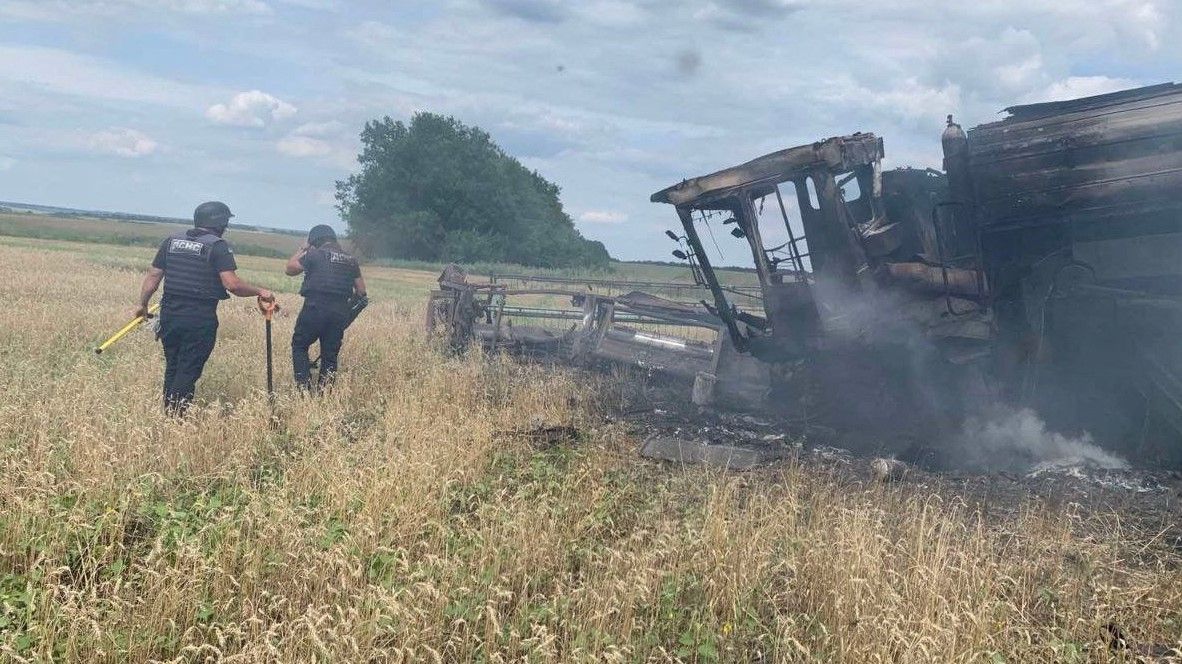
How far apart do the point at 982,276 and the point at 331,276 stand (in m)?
5.88

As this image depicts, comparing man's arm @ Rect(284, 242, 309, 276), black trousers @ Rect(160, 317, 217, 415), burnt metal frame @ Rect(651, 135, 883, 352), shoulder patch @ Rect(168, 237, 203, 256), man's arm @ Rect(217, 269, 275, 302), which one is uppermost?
burnt metal frame @ Rect(651, 135, 883, 352)

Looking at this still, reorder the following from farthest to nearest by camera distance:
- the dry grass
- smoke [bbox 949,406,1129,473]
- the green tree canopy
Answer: the green tree canopy → smoke [bbox 949,406,1129,473] → the dry grass

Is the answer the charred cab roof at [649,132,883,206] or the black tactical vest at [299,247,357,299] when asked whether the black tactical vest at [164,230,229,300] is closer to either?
the black tactical vest at [299,247,357,299]

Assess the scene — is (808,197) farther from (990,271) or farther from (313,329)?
(313,329)

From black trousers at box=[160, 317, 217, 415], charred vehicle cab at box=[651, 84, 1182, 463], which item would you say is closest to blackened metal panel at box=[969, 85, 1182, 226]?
charred vehicle cab at box=[651, 84, 1182, 463]

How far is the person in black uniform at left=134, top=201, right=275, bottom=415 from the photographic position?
7707 mm

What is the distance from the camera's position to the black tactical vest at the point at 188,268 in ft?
25.3

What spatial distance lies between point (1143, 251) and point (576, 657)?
665 centimetres

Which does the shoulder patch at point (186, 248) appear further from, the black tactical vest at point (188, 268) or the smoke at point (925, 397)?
the smoke at point (925, 397)

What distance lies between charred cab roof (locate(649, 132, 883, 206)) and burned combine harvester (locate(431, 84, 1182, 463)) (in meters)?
0.02

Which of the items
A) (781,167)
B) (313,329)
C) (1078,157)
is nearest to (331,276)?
(313,329)

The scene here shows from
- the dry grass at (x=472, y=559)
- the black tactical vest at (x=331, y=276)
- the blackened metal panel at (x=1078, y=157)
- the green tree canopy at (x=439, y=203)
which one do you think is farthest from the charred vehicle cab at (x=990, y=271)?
the green tree canopy at (x=439, y=203)

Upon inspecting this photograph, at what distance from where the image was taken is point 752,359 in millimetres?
11000

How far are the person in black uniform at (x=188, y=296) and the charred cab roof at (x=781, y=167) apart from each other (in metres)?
3.93
